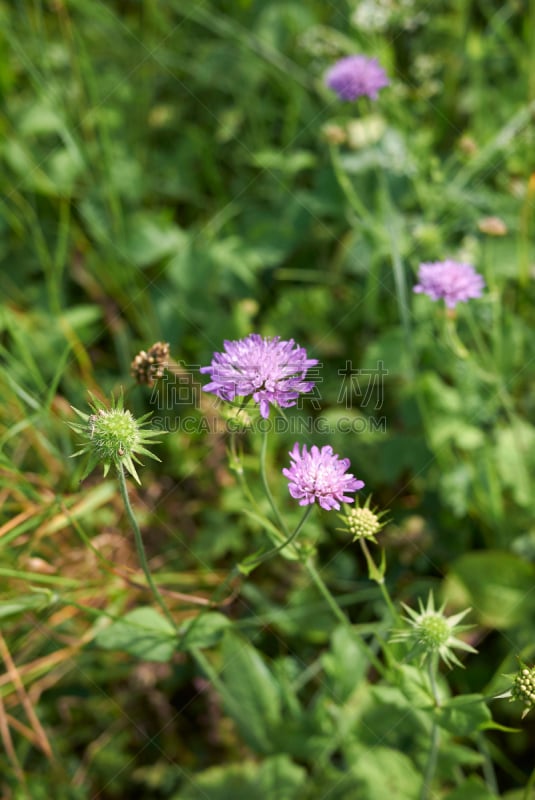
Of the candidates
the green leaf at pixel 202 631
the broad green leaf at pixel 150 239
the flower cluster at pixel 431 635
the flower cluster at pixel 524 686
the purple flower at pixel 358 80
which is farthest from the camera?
the broad green leaf at pixel 150 239

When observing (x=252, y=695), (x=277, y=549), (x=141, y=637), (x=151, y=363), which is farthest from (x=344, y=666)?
(x=151, y=363)

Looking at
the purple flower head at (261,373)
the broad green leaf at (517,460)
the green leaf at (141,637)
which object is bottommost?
the green leaf at (141,637)

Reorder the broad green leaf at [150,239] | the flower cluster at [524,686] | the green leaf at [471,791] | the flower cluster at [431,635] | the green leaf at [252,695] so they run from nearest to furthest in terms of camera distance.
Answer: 1. the flower cluster at [524,686]
2. the flower cluster at [431,635]
3. the green leaf at [471,791]
4. the green leaf at [252,695]
5. the broad green leaf at [150,239]

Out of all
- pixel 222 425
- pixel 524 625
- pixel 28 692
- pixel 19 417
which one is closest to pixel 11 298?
pixel 19 417

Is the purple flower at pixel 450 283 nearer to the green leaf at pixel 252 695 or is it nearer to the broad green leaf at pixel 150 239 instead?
the green leaf at pixel 252 695

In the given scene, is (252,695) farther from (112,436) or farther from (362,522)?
(112,436)

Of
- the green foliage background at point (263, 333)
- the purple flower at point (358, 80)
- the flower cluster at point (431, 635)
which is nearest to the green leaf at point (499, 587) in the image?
the green foliage background at point (263, 333)
